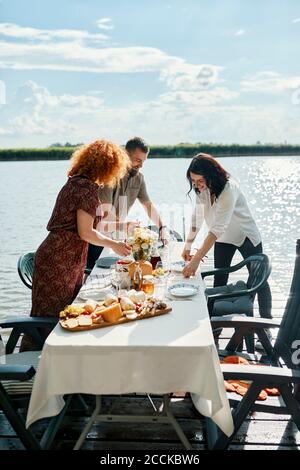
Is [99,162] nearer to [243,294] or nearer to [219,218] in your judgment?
[219,218]

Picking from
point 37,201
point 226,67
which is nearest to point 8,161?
point 226,67

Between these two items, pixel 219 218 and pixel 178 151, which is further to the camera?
pixel 178 151

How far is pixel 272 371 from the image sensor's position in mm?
1985

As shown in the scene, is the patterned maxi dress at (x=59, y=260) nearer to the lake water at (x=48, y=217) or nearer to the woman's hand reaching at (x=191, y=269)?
the woman's hand reaching at (x=191, y=269)

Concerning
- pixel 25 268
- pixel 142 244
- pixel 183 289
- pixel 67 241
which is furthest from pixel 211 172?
pixel 25 268

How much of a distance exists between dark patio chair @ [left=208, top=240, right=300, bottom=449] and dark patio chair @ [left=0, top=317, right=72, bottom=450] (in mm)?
760

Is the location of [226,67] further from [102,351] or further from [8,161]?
[102,351]

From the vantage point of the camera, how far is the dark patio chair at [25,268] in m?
3.18

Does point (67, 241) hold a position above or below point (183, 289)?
above

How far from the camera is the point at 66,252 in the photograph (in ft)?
8.98

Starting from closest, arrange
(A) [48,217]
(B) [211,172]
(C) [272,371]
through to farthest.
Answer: (C) [272,371] < (B) [211,172] < (A) [48,217]

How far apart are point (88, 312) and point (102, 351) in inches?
12.9

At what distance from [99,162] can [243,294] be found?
117cm

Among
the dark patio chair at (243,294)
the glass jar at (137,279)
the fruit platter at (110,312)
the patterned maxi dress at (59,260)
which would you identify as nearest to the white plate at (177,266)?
the dark patio chair at (243,294)
